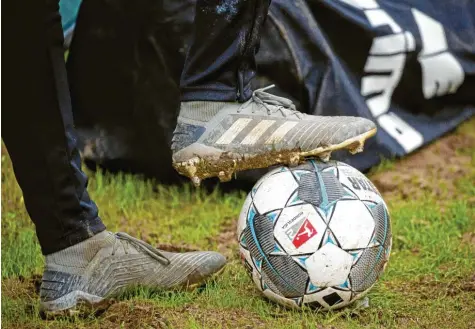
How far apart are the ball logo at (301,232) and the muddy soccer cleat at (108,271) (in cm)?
57

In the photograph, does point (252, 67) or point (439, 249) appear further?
point (439, 249)

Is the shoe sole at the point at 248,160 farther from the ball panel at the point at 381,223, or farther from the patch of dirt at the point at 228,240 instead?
the patch of dirt at the point at 228,240

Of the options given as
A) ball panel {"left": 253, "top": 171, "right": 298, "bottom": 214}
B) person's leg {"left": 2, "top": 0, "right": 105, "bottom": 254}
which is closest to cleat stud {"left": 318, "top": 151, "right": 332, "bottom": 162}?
ball panel {"left": 253, "top": 171, "right": 298, "bottom": 214}

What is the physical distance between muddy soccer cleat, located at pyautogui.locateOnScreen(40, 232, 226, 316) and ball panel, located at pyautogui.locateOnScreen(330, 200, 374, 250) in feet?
2.28

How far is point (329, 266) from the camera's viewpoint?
3.25 meters

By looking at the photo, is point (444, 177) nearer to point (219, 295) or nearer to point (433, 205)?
point (433, 205)

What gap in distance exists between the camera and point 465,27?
19.1 ft

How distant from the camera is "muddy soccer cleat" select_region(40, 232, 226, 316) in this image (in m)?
3.38

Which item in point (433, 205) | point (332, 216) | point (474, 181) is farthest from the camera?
point (474, 181)

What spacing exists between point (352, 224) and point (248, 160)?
1.66ft

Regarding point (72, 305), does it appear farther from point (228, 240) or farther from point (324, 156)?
point (228, 240)

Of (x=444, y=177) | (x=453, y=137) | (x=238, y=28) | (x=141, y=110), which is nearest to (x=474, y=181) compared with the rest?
(x=444, y=177)

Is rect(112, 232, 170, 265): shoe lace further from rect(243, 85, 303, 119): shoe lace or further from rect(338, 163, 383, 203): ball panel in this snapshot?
rect(338, 163, 383, 203): ball panel

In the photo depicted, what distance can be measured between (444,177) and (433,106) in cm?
60
